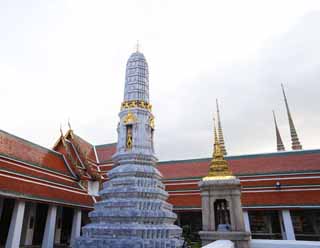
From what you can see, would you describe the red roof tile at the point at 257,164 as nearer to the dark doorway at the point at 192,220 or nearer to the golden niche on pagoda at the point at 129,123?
the dark doorway at the point at 192,220

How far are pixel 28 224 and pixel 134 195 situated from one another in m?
9.36

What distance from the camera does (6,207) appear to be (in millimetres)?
13328

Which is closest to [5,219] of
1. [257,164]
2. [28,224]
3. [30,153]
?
[28,224]

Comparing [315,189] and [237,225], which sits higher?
[315,189]

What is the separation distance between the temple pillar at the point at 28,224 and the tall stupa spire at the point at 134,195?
25.3 ft

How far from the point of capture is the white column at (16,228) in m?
10.3

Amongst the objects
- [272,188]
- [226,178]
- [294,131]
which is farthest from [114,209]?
[294,131]

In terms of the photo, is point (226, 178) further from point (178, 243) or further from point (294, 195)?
point (294, 195)

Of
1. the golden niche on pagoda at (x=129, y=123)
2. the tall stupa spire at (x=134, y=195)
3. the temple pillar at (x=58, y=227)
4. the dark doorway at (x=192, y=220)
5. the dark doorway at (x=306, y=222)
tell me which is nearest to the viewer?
the tall stupa spire at (x=134, y=195)

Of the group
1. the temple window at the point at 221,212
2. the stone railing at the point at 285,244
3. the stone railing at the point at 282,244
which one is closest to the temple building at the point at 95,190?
the temple window at the point at 221,212

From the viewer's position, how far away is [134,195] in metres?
7.84

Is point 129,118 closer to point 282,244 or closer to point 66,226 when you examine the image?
point 282,244

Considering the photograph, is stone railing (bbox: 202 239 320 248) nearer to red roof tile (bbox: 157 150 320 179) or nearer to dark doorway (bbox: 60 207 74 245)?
red roof tile (bbox: 157 150 320 179)

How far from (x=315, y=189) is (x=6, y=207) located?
1774cm
